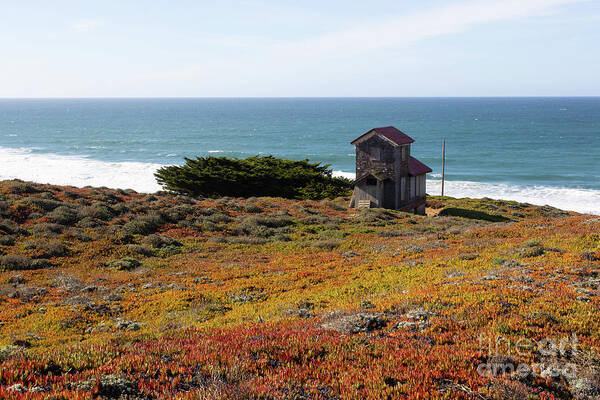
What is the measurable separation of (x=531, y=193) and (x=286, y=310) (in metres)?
59.0

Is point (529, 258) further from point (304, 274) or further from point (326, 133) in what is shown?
point (326, 133)

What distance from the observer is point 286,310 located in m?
10.3

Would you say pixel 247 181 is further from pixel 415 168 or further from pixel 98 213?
pixel 98 213

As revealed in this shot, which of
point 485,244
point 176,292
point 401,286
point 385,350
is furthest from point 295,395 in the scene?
point 485,244

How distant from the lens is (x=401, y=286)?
38.9 feet

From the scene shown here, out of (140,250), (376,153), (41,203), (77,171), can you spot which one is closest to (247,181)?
(376,153)

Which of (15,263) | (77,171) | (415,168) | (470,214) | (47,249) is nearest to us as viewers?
(15,263)

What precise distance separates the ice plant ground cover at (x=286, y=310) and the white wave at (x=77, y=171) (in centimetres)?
4237

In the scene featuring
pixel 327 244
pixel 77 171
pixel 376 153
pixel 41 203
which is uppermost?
pixel 376 153

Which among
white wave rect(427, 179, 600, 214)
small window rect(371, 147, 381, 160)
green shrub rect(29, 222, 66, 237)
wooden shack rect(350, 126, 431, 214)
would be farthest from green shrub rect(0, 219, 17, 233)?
white wave rect(427, 179, 600, 214)

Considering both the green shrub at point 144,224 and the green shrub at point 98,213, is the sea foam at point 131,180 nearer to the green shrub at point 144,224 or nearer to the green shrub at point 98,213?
the green shrub at point 98,213

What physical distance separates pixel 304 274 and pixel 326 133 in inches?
5026

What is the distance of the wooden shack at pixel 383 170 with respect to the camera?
36938 millimetres

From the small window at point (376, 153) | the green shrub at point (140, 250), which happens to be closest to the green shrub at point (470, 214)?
the small window at point (376, 153)
